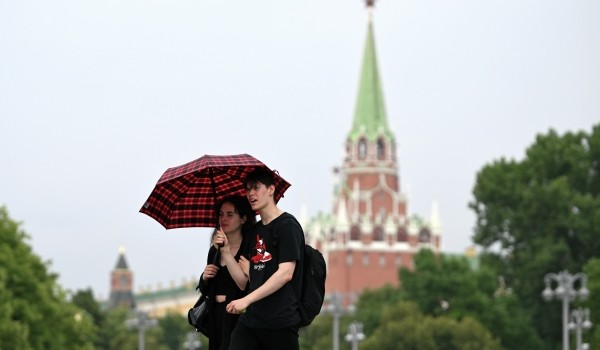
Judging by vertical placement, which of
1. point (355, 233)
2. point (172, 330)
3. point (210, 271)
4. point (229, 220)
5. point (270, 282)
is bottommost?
point (270, 282)

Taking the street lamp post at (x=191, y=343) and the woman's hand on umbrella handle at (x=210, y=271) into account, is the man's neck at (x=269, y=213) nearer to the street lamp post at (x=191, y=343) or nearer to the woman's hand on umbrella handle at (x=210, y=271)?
the woman's hand on umbrella handle at (x=210, y=271)

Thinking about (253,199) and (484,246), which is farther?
(484,246)

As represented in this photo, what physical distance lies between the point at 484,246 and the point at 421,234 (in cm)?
9691

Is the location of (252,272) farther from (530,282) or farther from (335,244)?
(335,244)

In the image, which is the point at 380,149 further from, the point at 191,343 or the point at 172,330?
the point at 191,343

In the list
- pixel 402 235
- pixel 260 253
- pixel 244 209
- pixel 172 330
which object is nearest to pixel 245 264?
pixel 260 253

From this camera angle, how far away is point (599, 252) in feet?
260

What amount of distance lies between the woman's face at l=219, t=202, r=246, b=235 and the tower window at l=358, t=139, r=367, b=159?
16265cm

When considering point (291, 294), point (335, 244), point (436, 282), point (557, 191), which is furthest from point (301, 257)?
point (335, 244)

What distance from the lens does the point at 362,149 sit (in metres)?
175

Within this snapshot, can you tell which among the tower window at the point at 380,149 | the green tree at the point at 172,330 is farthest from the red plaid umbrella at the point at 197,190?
the tower window at the point at 380,149

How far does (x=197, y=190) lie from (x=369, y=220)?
161945 mm

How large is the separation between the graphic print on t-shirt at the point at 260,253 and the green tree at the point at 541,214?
6565cm

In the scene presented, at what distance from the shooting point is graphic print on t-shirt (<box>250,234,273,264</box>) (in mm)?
11562
